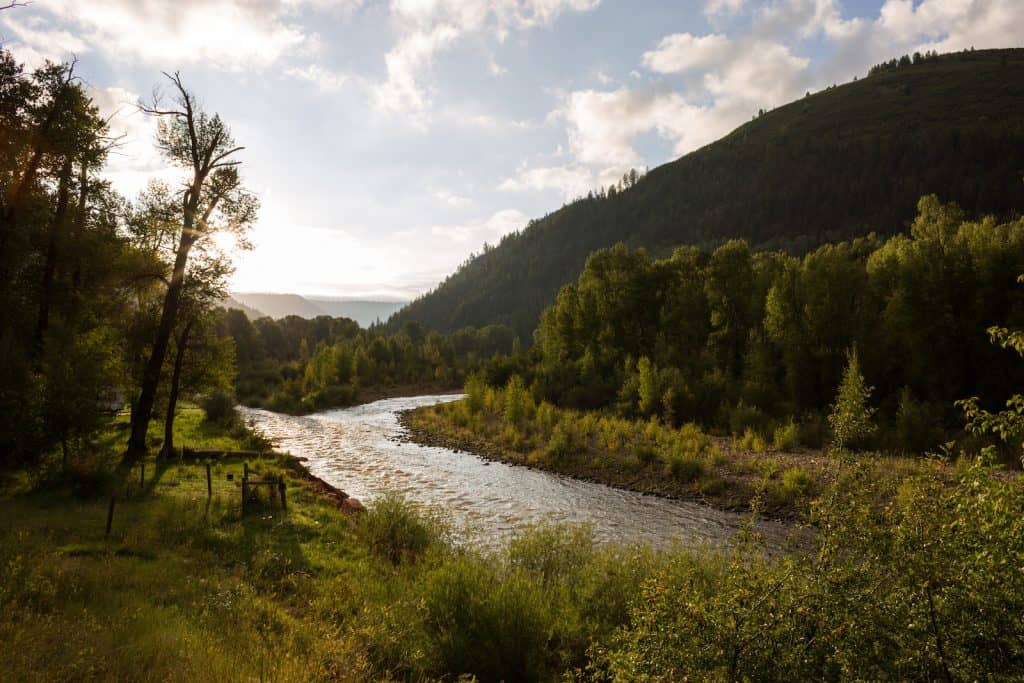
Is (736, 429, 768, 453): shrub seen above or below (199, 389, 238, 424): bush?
below

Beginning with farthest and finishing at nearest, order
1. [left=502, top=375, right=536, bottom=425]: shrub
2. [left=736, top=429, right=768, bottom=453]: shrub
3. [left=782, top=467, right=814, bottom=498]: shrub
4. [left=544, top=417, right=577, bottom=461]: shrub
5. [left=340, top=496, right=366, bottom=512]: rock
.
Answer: [left=502, top=375, right=536, bottom=425]: shrub → [left=544, top=417, right=577, bottom=461]: shrub → [left=736, top=429, right=768, bottom=453]: shrub → [left=782, top=467, right=814, bottom=498]: shrub → [left=340, top=496, right=366, bottom=512]: rock

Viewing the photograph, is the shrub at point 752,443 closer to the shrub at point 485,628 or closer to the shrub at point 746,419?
the shrub at point 746,419

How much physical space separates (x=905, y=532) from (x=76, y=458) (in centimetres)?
2268

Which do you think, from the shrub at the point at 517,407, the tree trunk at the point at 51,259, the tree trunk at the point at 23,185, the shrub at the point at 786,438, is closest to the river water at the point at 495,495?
the shrub at the point at 517,407

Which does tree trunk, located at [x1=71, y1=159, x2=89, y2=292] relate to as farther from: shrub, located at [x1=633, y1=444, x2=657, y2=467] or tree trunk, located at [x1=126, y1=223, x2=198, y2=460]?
shrub, located at [x1=633, y1=444, x2=657, y2=467]

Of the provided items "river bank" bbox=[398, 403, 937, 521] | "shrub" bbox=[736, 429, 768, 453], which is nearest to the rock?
"river bank" bbox=[398, 403, 937, 521]

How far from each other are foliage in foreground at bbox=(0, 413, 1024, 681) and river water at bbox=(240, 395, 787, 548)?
3661 millimetres

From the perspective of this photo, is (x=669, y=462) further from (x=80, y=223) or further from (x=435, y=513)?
(x=80, y=223)

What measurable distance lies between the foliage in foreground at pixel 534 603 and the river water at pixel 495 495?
12.0 feet

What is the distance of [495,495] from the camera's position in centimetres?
2612

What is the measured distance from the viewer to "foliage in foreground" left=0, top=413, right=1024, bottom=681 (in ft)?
18.4

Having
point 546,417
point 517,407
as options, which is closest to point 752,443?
point 546,417

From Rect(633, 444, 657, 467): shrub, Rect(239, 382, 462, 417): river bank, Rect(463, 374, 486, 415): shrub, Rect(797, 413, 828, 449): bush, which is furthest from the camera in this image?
Rect(239, 382, 462, 417): river bank

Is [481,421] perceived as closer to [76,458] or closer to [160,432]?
[160,432]
